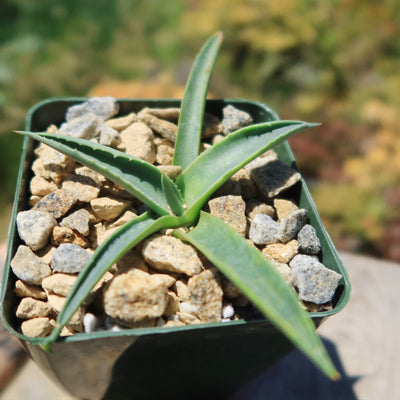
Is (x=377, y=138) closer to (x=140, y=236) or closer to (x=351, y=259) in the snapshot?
(x=351, y=259)

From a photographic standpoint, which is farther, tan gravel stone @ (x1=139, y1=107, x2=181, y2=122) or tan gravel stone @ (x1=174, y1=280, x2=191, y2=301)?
tan gravel stone @ (x1=139, y1=107, x2=181, y2=122)

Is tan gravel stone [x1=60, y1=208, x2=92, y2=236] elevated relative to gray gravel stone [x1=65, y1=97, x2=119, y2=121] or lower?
lower

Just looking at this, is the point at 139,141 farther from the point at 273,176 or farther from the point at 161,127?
the point at 273,176

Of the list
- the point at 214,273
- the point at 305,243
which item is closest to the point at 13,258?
the point at 214,273

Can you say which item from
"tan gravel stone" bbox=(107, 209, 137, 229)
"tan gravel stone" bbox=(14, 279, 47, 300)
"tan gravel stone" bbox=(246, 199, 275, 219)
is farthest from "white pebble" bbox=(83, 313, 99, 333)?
"tan gravel stone" bbox=(246, 199, 275, 219)

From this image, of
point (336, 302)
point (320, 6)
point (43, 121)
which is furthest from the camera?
point (320, 6)

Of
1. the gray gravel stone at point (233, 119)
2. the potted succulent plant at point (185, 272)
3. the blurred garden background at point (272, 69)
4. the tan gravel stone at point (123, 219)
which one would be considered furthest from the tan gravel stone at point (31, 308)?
the blurred garden background at point (272, 69)

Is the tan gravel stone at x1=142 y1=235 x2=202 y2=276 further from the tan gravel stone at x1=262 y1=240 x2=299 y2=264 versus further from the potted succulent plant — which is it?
the tan gravel stone at x1=262 y1=240 x2=299 y2=264
